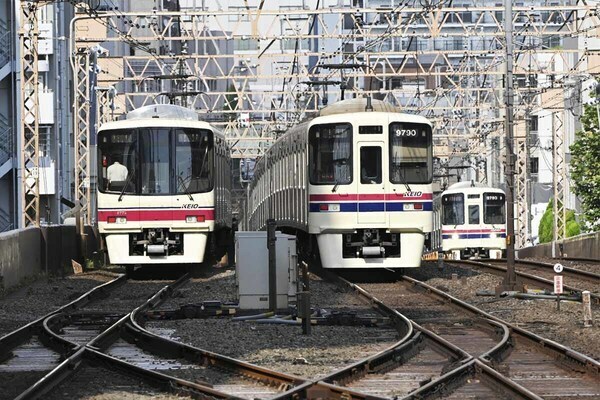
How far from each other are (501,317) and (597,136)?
27937 millimetres

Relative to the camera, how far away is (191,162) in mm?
26172

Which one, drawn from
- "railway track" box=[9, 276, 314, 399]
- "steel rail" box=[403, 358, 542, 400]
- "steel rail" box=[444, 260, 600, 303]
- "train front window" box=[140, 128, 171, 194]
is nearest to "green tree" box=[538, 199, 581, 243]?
"steel rail" box=[444, 260, 600, 303]

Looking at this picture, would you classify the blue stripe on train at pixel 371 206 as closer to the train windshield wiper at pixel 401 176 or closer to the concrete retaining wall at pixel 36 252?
the train windshield wiper at pixel 401 176

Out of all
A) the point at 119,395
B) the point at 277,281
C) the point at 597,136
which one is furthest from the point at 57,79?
the point at 119,395

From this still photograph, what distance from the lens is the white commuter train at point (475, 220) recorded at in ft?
143

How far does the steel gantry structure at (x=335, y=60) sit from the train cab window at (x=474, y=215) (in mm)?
3189

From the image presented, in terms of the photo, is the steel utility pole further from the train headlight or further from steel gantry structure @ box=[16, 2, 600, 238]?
steel gantry structure @ box=[16, 2, 600, 238]

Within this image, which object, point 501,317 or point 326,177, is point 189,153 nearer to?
point 326,177

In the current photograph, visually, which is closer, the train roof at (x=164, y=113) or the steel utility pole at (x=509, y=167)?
the steel utility pole at (x=509, y=167)

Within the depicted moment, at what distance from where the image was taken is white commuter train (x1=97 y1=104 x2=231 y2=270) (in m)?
25.7

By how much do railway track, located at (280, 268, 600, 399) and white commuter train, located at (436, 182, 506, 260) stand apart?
27.4m

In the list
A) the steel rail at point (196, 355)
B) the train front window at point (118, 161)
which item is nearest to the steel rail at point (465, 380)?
the steel rail at point (196, 355)

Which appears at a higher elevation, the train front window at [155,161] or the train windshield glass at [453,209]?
the train front window at [155,161]

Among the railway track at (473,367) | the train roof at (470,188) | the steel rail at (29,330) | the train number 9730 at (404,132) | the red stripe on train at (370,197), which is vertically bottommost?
the railway track at (473,367)
